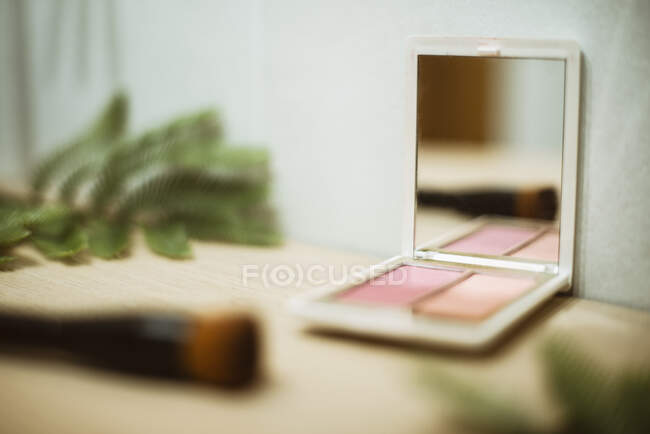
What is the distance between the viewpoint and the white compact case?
2.25ft

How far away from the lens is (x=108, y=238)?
108 cm

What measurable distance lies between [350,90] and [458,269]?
0.33 metres

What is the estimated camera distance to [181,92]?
1.27m

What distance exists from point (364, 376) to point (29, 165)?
46.5 inches

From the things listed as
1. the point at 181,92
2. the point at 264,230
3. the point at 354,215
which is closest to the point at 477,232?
the point at 354,215

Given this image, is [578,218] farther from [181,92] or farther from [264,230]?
[181,92]

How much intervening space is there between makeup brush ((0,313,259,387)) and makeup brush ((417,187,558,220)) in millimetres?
404

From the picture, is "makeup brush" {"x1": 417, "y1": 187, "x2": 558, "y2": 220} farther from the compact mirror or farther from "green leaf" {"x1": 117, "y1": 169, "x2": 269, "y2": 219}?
"green leaf" {"x1": 117, "y1": 169, "x2": 269, "y2": 219}

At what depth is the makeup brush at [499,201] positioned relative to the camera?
854 mm

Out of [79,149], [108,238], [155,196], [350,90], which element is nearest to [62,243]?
[108,238]

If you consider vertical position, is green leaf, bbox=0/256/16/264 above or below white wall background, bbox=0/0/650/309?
below

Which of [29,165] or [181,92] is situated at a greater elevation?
[181,92]

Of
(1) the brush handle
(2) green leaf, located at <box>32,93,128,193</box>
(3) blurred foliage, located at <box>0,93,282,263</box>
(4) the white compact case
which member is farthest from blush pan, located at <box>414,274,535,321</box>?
(2) green leaf, located at <box>32,93,128,193</box>

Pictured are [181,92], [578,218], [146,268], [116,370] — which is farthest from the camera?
[181,92]
